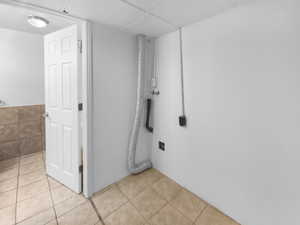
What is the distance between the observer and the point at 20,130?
8.60ft

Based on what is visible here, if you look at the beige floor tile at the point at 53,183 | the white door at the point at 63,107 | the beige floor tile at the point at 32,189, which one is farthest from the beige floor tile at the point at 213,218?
the beige floor tile at the point at 32,189

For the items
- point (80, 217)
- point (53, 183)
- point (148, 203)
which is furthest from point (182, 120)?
point (53, 183)

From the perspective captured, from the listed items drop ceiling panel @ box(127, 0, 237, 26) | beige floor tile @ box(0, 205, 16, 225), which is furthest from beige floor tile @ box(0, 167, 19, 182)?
drop ceiling panel @ box(127, 0, 237, 26)

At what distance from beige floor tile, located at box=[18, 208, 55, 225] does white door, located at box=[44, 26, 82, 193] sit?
337 millimetres

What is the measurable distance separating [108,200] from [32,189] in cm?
103

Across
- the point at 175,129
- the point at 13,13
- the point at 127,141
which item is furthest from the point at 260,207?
the point at 13,13

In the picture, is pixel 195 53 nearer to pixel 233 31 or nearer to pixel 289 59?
pixel 233 31

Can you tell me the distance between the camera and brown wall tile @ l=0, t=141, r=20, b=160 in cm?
245

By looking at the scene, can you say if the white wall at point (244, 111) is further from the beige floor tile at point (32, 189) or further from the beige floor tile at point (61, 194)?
the beige floor tile at point (32, 189)

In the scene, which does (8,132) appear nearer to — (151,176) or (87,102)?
(87,102)

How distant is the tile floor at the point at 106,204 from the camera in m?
1.41

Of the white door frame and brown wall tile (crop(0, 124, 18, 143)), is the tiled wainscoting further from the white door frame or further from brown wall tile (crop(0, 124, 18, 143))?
the white door frame

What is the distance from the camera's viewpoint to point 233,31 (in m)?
1.33

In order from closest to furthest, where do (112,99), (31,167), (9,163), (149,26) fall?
(149,26) < (112,99) < (31,167) < (9,163)
